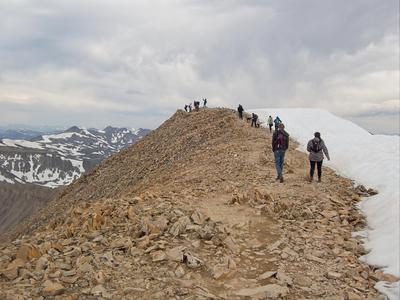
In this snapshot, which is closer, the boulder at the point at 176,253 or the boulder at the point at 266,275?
the boulder at the point at 266,275

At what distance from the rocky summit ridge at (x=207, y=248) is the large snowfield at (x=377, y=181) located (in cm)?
45

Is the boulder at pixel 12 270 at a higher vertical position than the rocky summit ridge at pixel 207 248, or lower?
lower

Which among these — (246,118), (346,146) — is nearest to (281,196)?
(346,146)

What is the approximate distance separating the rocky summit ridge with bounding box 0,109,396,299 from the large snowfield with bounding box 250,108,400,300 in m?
0.45

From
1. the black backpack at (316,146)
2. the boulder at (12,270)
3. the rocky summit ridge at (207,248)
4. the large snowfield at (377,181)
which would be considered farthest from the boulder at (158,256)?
the black backpack at (316,146)

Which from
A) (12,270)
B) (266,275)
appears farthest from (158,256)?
(12,270)

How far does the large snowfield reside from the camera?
1062 cm

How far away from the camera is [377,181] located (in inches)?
728

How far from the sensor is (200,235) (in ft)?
37.3

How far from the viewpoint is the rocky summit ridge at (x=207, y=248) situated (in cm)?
895

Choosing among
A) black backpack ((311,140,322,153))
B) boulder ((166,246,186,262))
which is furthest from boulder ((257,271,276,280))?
black backpack ((311,140,322,153))

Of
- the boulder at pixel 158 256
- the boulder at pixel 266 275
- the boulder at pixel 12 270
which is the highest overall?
the boulder at pixel 158 256

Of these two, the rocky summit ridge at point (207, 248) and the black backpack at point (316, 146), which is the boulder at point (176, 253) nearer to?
the rocky summit ridge at point (207, 248)

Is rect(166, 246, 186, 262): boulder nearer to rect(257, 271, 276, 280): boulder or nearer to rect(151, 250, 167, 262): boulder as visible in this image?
rect(151, 250, 167, 262): boulder
